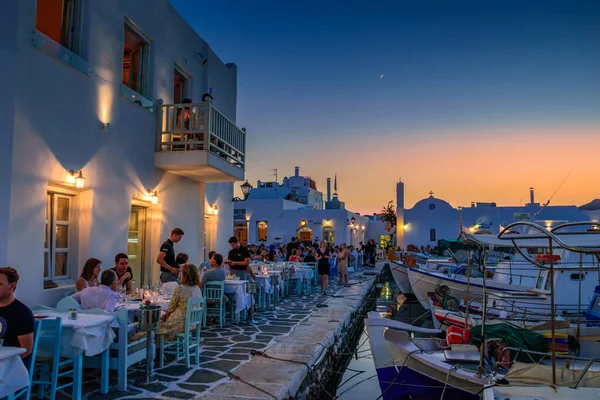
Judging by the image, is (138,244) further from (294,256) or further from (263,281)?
(294,256)

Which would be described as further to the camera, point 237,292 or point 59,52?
point 237,292

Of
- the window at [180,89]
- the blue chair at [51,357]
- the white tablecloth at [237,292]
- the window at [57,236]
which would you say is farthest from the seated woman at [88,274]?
the window at [180,89]

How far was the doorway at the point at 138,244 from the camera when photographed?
1066 cm

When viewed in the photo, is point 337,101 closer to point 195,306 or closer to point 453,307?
point 453,307

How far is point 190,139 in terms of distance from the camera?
11000 mm

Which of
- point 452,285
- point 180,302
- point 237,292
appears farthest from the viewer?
point 452,285

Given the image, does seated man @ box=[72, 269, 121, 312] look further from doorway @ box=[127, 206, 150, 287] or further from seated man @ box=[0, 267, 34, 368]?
doorway @ box=[127, 206, 150, 287]

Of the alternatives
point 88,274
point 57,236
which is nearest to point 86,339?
point 88,274

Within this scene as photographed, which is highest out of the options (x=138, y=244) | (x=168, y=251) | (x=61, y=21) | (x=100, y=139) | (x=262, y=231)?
(x=61, y=21)

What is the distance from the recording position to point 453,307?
12.4m

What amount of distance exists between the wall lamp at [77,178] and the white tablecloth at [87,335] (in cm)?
330

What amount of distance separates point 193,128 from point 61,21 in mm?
3711

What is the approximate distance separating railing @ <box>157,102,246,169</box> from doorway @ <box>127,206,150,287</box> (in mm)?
1717

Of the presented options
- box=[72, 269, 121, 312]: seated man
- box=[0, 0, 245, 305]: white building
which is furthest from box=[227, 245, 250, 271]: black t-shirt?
box=[72, 269, 121, 312]: seated man
